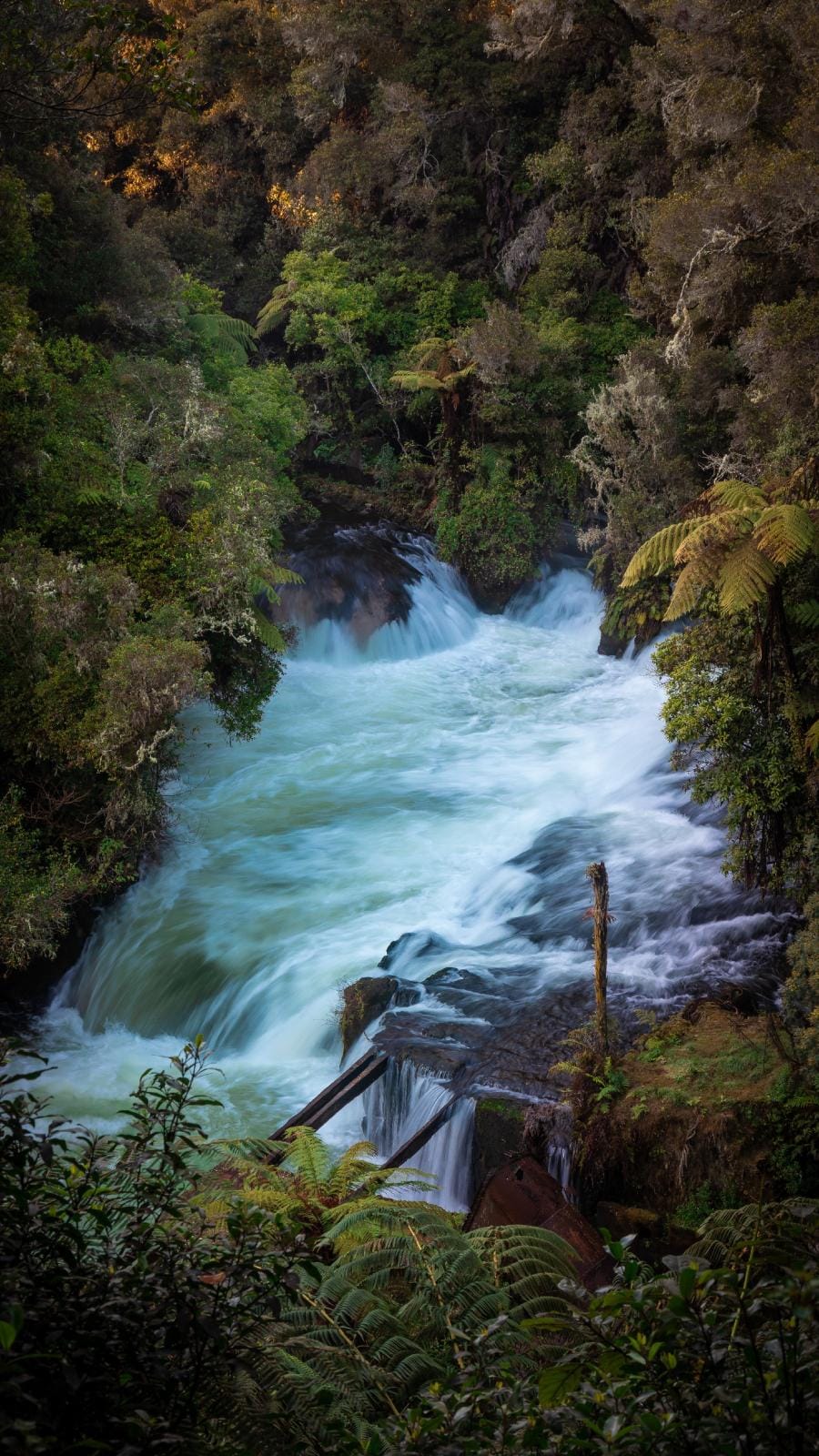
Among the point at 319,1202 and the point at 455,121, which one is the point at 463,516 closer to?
the point at 455,121

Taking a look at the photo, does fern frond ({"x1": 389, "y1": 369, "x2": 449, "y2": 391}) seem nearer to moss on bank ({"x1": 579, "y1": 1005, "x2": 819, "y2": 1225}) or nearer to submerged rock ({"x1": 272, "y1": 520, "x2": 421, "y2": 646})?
submerged rock ({"x1": 272, "y1": 520, "x2": 421, "y2": 646})

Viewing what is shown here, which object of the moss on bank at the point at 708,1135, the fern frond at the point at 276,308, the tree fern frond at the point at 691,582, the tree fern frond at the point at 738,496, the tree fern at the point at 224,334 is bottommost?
the moss on bank at the point at 708,1135

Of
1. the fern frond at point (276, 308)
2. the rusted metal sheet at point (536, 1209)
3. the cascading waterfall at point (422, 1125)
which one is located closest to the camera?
the rusted metal sheet at point (536, 1209)

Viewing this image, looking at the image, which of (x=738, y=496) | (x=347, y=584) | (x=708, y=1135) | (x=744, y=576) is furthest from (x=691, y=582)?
(x=347, y=584)

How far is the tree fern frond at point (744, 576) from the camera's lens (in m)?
8.59

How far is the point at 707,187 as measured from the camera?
15062 mm

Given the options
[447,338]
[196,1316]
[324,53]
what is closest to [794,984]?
[196,1316]

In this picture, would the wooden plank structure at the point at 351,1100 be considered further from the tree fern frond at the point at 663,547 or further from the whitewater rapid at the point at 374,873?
the tree fern frond at the point at 663,547

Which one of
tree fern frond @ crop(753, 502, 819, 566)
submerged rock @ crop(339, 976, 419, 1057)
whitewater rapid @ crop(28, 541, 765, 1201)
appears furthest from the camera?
whitewater rapid @ crop(28, 541, 765, 1201)

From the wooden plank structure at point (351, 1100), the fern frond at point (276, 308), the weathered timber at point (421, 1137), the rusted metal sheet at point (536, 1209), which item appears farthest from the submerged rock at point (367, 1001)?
the fern frond at point (276, 308)

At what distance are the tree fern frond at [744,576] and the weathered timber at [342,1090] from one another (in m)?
4.61

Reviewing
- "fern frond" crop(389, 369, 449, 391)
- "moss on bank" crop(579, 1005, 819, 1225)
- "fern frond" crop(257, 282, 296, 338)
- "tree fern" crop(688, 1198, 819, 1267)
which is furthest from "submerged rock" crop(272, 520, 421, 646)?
"tree fern" crop(688, 1198, 819, 1267)

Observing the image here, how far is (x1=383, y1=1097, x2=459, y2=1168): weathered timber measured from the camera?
793cm

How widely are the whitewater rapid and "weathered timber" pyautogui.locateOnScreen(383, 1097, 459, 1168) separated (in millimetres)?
1110
